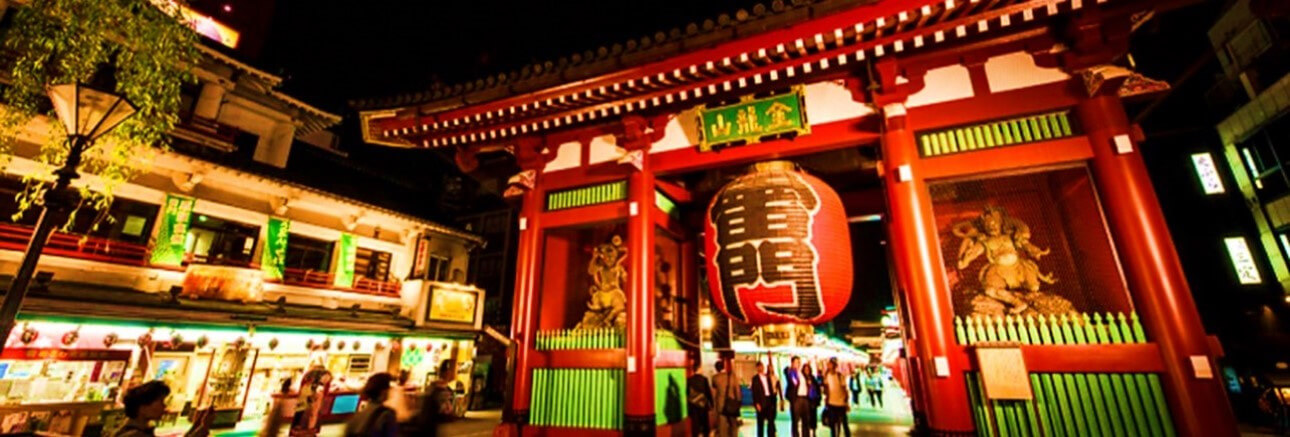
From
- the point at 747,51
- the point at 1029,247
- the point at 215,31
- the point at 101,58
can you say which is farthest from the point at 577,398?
the point at 215,31

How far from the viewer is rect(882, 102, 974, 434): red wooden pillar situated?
5.15m

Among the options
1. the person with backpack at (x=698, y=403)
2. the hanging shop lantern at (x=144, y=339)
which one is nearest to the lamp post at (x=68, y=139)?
the person with backpack at (x=698, y=403)

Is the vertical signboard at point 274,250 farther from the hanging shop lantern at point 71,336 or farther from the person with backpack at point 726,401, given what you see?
the person with backpack at point 726,401

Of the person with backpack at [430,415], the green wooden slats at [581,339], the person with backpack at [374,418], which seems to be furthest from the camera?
the green wooden slats at [581,339]

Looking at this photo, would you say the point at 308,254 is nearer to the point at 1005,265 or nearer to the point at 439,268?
the point at 439,268

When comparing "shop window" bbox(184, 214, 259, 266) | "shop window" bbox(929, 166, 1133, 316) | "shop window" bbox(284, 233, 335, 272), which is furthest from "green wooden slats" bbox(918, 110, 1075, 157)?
"shop window" bbox(284, 233, 335, 272)

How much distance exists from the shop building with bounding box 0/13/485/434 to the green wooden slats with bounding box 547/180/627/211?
14.1ft

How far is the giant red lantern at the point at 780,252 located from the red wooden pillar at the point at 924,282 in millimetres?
689

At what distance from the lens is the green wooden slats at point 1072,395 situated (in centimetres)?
471

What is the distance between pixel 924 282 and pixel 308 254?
812 inches

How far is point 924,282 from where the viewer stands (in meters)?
5.46

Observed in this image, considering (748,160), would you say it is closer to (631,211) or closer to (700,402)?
(631,211)

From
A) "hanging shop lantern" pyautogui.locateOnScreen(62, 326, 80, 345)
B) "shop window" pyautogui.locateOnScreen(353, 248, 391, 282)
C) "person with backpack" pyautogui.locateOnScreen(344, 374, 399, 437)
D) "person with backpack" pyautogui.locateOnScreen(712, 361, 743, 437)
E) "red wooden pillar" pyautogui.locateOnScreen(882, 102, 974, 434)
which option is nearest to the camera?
"person with backpack" pyautogui.locateOnScreen(344, 374, 399, 437)

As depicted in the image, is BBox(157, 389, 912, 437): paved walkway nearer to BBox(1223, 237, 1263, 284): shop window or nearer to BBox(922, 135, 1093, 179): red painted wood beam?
BBox(922, 135, 1093, 179): red painted wood beam
